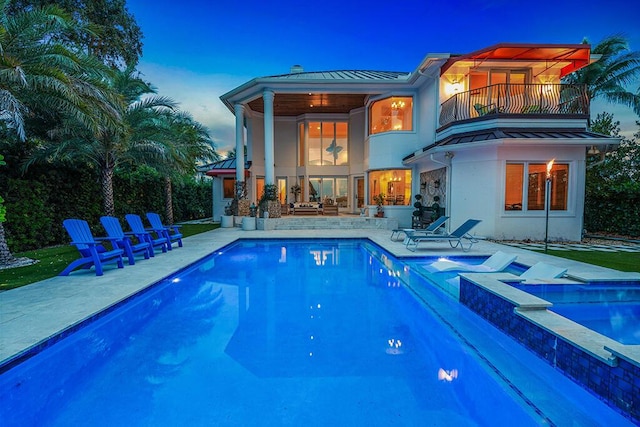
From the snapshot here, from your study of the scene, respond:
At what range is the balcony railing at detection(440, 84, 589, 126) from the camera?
1247 centimetres

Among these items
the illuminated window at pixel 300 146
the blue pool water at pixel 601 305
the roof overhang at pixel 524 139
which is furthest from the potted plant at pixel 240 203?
the blue pool water at pixel 601 305

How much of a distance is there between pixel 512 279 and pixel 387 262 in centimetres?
397

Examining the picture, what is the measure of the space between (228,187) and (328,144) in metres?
7.25

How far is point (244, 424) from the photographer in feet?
8.92

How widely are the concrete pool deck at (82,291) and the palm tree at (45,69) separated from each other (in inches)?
119

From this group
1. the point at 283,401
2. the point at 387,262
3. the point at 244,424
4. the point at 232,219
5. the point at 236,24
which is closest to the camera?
the point at 244,424

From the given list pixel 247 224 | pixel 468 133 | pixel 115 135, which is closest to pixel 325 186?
pixel 247 224

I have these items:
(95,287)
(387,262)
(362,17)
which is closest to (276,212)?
(387,262)

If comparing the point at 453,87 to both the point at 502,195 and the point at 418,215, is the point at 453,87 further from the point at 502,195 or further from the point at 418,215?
the point at 418,215

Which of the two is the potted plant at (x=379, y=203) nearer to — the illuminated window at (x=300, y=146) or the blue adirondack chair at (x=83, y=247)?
the illuminated window at (x=300, y=146)

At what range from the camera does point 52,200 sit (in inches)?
423

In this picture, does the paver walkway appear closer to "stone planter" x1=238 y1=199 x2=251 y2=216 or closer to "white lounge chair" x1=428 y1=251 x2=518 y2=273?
"white lounge chair" x1=428 y1=251 x2=518 y2=273

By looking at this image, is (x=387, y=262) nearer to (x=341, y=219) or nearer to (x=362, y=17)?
(x=341, y=219)

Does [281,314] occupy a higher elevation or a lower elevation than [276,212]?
lower
